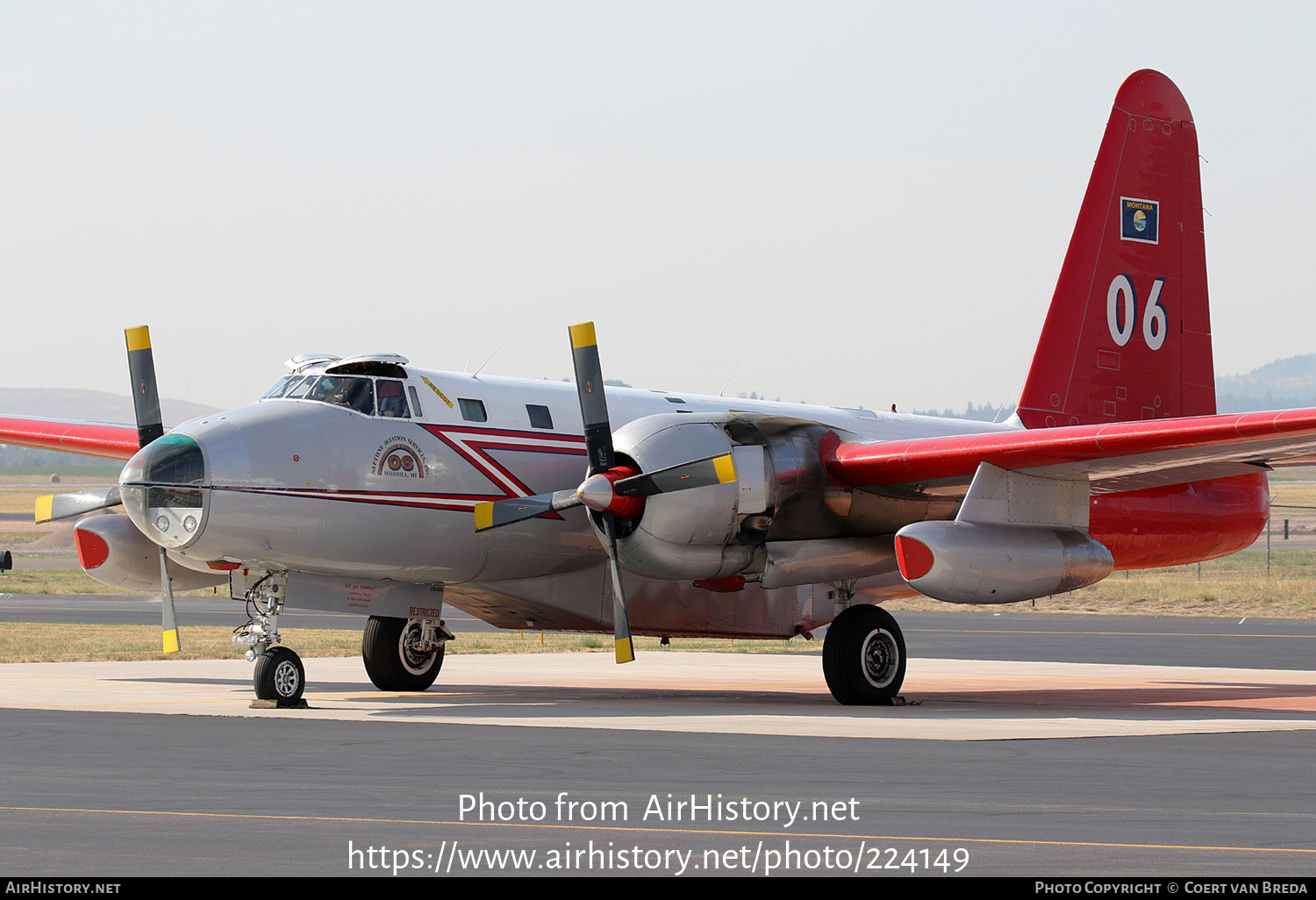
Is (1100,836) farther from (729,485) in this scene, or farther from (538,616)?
(538,616)

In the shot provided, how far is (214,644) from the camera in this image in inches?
1216

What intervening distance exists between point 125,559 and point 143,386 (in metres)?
2.44

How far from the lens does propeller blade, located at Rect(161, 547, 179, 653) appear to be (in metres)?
18.8

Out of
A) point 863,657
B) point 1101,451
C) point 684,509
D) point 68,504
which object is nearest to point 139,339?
point 68,504

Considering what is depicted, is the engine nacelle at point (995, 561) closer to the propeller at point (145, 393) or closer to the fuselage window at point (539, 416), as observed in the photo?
the fuselage window at point (539, 416)

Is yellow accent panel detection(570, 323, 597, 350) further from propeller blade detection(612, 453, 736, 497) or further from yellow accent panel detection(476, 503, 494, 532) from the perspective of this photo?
yellow accent panel detection(476, 503, 494, 532)

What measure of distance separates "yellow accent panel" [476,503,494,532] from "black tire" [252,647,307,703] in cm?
264

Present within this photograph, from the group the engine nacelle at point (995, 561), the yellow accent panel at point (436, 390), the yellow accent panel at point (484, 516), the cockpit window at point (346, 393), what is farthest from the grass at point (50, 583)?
the engine nacelle at point (995, 561)

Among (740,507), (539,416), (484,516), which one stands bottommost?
(740,507)

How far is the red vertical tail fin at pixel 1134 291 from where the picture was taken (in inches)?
970

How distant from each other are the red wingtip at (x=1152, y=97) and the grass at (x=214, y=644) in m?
10.7

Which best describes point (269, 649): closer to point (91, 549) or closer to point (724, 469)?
point (91, 549)

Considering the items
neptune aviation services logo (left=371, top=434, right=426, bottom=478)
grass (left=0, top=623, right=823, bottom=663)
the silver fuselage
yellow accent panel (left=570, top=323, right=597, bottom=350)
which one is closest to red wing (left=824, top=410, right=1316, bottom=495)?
the silver fuselage

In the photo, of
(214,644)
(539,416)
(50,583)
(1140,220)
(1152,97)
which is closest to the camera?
(539,416)
